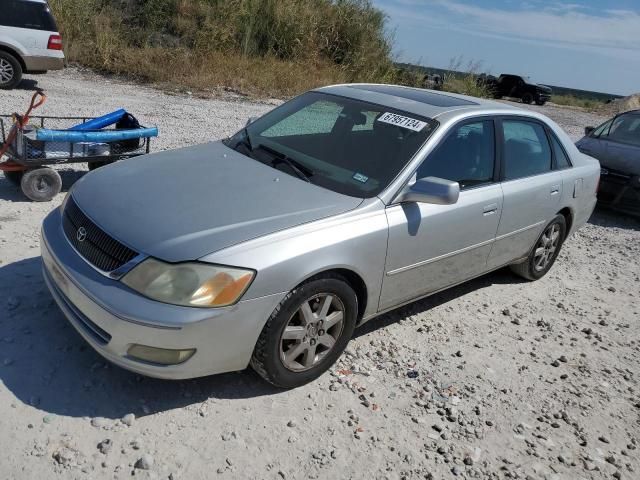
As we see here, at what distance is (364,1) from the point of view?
21844mm

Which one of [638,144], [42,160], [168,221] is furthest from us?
[638,144]

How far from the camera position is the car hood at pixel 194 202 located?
2.87 metres

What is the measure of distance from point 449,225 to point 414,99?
1.09 metres

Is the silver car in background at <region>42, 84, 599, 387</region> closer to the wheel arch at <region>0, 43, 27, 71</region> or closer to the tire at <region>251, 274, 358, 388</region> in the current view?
the tire at <region>251, 274, 358, 388</region>

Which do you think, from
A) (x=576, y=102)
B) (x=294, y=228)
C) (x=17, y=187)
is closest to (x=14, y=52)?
(x=17, y=187)

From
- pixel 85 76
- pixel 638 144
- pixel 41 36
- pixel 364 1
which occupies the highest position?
pixel 364 1

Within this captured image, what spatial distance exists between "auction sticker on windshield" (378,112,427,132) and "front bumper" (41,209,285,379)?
1.62 m

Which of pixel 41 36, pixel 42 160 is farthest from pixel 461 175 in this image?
pixel 41 36

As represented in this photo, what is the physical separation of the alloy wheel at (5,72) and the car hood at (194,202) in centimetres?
899

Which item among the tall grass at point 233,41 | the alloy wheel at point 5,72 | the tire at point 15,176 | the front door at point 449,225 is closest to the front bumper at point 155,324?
the front door at point 449,225

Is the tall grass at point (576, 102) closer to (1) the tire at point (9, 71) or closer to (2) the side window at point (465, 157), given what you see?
(1) the tire at point (9, 71)

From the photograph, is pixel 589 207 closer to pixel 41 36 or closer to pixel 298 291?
pixel 298 291

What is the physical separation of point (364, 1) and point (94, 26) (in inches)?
411

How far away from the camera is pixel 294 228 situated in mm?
3020
